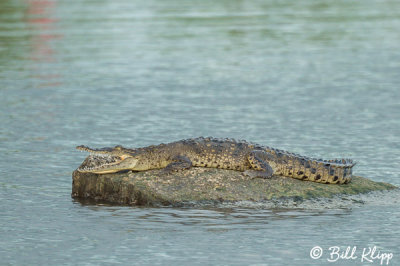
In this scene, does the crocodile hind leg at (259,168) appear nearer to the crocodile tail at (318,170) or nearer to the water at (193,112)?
the crocodile tail at (318,170)

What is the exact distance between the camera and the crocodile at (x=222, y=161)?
41.2 feet

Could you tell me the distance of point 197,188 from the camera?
12117mm

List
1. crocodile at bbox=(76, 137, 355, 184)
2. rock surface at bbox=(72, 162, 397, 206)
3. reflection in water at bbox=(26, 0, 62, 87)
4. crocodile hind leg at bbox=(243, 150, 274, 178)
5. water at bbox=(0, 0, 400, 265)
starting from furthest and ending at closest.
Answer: reflection in water at bbox=(26, 0, 62, 87), crocodile at bbox=(76, 137, 355, 184), crocodile hind leg at bbox=(243, 150, 274, 178), rock surface at bbox=(72, 162, 397, 206), water at bbox=(0, 0, 400, 265)

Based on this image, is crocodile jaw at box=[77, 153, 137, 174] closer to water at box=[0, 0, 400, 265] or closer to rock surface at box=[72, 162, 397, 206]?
rock surface at box=[72, 162, 397, 206]

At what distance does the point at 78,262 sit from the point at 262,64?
18489 mm

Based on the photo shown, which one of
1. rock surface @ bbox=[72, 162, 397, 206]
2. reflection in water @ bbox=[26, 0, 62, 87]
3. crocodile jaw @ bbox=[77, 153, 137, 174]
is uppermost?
reflection in water @ bbox=[26, 0, 62, 87]

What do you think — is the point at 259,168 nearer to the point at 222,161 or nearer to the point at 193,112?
the point at 222,161

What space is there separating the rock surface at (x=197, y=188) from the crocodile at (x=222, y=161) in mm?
99

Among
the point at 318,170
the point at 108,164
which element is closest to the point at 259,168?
the point at 318,170

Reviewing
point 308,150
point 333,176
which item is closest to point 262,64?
point 308,150

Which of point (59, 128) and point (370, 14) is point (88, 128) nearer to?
point (59, 128)

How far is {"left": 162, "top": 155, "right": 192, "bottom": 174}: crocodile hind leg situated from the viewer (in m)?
12.5

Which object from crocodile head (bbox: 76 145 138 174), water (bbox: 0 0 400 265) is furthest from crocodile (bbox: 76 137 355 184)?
water (bbox: 0 0 400 265)

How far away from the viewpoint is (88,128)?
19.1m
